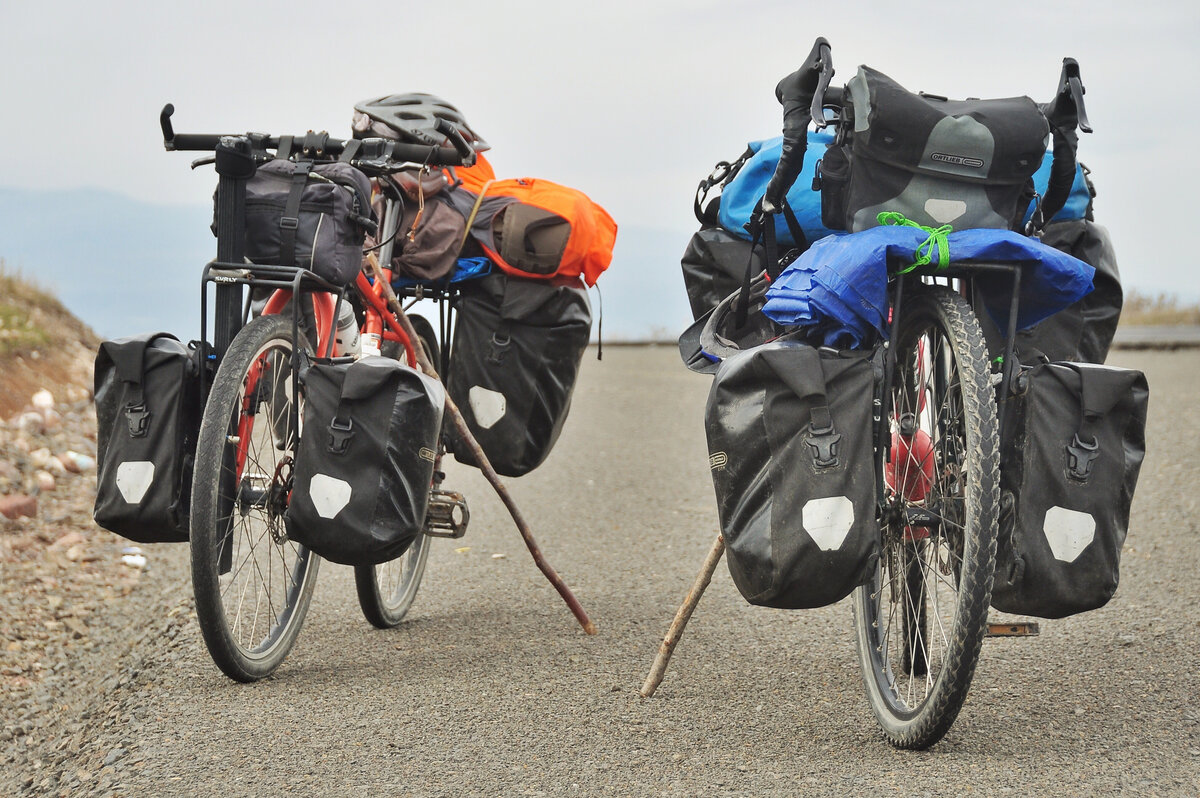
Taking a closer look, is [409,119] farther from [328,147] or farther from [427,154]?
[328,147]

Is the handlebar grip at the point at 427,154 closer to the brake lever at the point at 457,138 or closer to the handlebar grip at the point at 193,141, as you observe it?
the brake lever at the point at 457,138

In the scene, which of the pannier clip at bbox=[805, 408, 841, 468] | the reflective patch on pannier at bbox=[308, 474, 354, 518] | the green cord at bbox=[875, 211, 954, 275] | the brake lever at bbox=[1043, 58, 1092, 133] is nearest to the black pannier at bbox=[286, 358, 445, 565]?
the reflective patch on pannier at bbox=[308, 474, 354, 518]

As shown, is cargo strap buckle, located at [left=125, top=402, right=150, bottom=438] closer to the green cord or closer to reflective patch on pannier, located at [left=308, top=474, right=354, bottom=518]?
reflective patch on pannier, located at [left=308, top=474, right=354, bottom=518]

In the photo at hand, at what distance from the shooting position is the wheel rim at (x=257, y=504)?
3783 mm

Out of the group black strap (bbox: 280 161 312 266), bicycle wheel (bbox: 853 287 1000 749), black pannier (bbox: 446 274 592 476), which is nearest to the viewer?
bicycle wheel (bbox: 853 287 1000 749)

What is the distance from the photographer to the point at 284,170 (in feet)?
12.8

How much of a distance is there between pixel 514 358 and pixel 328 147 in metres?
1.17

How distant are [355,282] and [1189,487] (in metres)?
4.91

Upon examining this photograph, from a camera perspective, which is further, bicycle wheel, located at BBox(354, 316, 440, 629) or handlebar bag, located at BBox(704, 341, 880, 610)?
bicycle wheel, located at BBox(354, 316, 440, 629)

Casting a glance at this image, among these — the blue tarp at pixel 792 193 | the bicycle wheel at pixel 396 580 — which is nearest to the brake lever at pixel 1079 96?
the blue tarp at pixel 792 193

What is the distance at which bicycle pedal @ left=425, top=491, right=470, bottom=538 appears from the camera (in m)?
4.67

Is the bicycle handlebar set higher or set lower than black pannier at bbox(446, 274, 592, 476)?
higher

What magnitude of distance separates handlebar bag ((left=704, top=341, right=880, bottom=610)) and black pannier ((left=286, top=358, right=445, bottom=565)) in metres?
0.98

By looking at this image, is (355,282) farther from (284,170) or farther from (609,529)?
(609,529)
